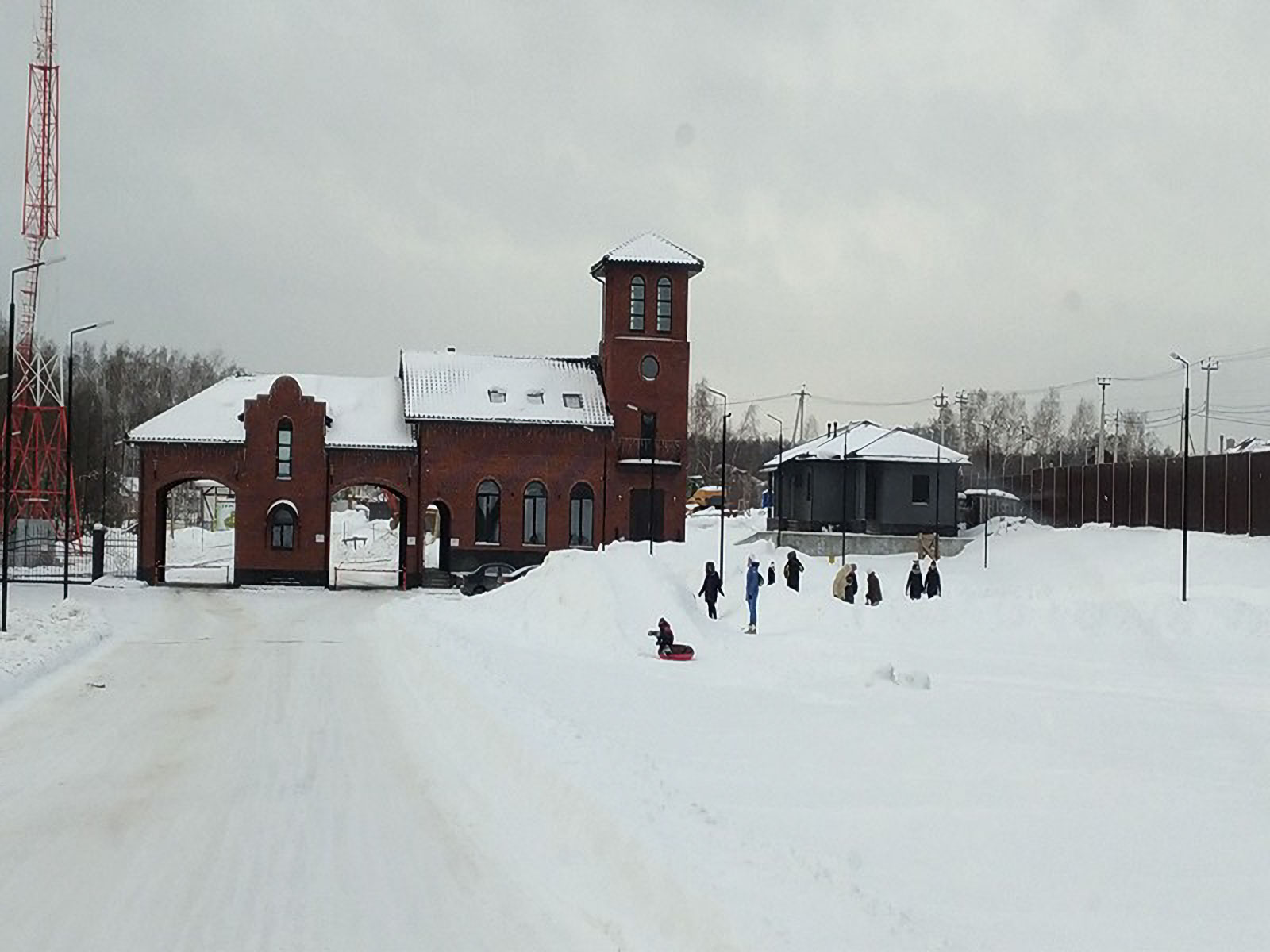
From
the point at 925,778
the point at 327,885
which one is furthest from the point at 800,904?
the point at 925,778

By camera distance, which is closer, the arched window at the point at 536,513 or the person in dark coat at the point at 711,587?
the person in dark coat at the point at 711,587

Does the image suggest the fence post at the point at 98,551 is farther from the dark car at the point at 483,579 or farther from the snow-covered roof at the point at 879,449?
the snow-covered roof at the point at 879,449

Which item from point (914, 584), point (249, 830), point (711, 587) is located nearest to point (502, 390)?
point (914, 584)

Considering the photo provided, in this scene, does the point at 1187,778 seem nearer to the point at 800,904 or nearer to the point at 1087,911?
the point at 1087,911

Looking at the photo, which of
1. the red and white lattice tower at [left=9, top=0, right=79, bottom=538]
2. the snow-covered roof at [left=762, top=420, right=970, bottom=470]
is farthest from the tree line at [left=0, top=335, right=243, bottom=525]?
the snow-covered roof at [left=762, top=420, right=970, bottom=470]

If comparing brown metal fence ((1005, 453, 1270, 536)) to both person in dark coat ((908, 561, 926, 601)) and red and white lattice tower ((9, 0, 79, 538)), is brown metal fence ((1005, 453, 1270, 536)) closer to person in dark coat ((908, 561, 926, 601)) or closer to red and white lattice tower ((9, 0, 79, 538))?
person in dark coat ((908, 561, 926, 601))

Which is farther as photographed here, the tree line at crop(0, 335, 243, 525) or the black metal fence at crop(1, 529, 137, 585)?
the tree line at crop(0, 335, 243, 525)

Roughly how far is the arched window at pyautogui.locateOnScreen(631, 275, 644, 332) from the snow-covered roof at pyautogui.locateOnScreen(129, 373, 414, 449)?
35.0 ft

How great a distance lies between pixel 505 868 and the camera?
934 centimetres

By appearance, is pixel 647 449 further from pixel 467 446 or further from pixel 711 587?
pixel 711 587

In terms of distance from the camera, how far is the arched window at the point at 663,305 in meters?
55.9

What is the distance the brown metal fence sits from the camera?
42.8m

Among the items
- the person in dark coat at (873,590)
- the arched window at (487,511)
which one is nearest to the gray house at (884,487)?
the arched window at (487,511)

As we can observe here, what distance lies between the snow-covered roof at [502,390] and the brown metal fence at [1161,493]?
20.8 m
